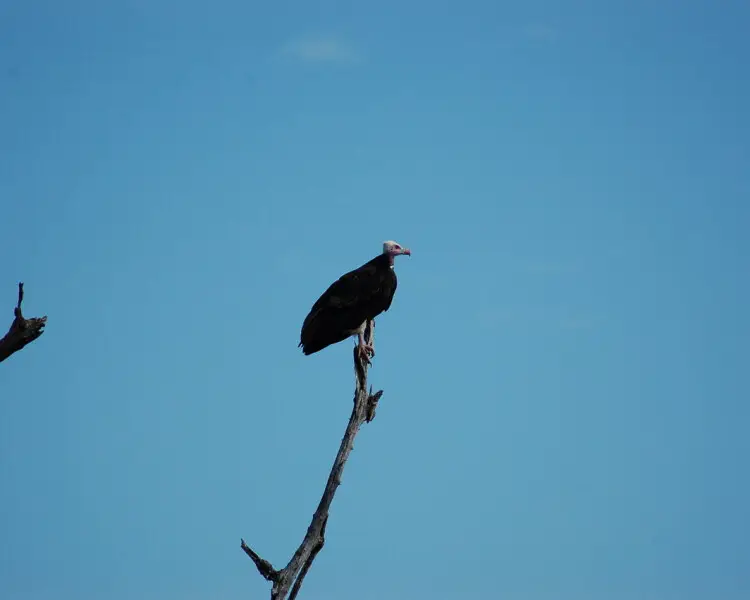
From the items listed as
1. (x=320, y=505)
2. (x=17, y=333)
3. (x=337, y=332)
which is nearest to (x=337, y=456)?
(x=320, y=505)

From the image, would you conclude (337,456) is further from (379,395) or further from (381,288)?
(381,288)

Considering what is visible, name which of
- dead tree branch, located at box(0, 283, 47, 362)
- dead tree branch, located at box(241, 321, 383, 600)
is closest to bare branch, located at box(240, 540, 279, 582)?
dead tree branch, located at box(241, 321, 383, 600)

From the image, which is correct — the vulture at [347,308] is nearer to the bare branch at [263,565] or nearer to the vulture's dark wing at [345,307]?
the vulture's dark wing at [345,307]

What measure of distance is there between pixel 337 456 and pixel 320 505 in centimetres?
56

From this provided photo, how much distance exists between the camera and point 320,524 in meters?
11.5

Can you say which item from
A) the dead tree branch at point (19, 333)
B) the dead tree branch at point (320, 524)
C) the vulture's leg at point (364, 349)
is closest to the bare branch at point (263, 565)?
the dead tree branch at point (320, 524)

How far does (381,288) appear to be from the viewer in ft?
48.2

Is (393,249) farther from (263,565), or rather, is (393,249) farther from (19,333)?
(19,333)

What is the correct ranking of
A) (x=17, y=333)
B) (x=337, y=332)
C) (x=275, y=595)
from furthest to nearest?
(x=337, y=332)
(x=275, y=595)
(x=17, y=333)

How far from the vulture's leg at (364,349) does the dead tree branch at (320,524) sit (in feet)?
3.17

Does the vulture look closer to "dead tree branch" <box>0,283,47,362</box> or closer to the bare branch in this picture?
the bare branch

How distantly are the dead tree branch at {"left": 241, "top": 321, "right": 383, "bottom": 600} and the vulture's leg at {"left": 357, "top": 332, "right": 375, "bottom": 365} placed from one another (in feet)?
3.17

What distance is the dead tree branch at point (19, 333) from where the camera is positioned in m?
7.29

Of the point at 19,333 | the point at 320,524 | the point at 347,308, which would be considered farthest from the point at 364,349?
the point at 19,333
